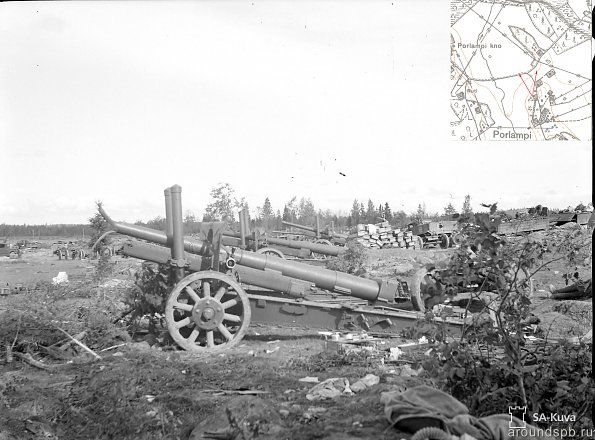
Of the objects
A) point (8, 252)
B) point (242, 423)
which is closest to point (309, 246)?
point (242, 423)

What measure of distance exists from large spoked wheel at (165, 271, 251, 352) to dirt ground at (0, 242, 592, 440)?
8.9 inches

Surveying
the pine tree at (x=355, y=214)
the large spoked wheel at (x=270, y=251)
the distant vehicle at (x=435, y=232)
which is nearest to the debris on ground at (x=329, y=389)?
the large spoked wheel at (x=270, y=251)

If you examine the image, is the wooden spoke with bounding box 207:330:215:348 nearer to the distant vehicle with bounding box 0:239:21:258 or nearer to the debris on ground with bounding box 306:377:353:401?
the debris on ground with bounding box 306:377:353:401

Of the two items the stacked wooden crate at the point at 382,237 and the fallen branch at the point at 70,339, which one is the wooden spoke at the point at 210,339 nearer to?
the fallen branch at the point at 70,339

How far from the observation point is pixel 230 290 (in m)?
7.70

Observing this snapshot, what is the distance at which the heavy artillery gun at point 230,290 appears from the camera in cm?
714

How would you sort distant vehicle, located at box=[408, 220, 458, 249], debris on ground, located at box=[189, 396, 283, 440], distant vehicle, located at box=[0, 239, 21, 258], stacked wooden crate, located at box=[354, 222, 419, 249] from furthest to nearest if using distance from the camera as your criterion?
distant vehicle, located at box=[0, 239, 21, 258] → stacked wooden crate, located at box=[354, 222, 419, 249] → distant vehicle, located at box=[408, 220, 458, 249] → debris on ground, located at box=[189, 396, 283, 440]

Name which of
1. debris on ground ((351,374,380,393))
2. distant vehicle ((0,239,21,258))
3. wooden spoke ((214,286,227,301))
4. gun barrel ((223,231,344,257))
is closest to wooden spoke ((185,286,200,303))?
wooden spoke ((214,286,227,301))

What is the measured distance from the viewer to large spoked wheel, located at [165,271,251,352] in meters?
7.07

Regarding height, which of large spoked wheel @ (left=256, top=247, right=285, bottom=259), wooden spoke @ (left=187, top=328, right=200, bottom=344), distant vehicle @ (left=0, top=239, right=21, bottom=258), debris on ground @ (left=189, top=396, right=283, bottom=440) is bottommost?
debris on ground @ (left=189, top=396, right=283, bottom=440)

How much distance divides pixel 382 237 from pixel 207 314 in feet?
70.5

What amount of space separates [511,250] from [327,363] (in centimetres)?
282

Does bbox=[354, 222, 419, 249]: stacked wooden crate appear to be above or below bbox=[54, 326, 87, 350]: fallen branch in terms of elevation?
above

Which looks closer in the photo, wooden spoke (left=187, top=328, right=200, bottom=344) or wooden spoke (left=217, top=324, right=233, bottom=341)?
wooden spoke (left=187, top=328, right=200, bottom=344)
